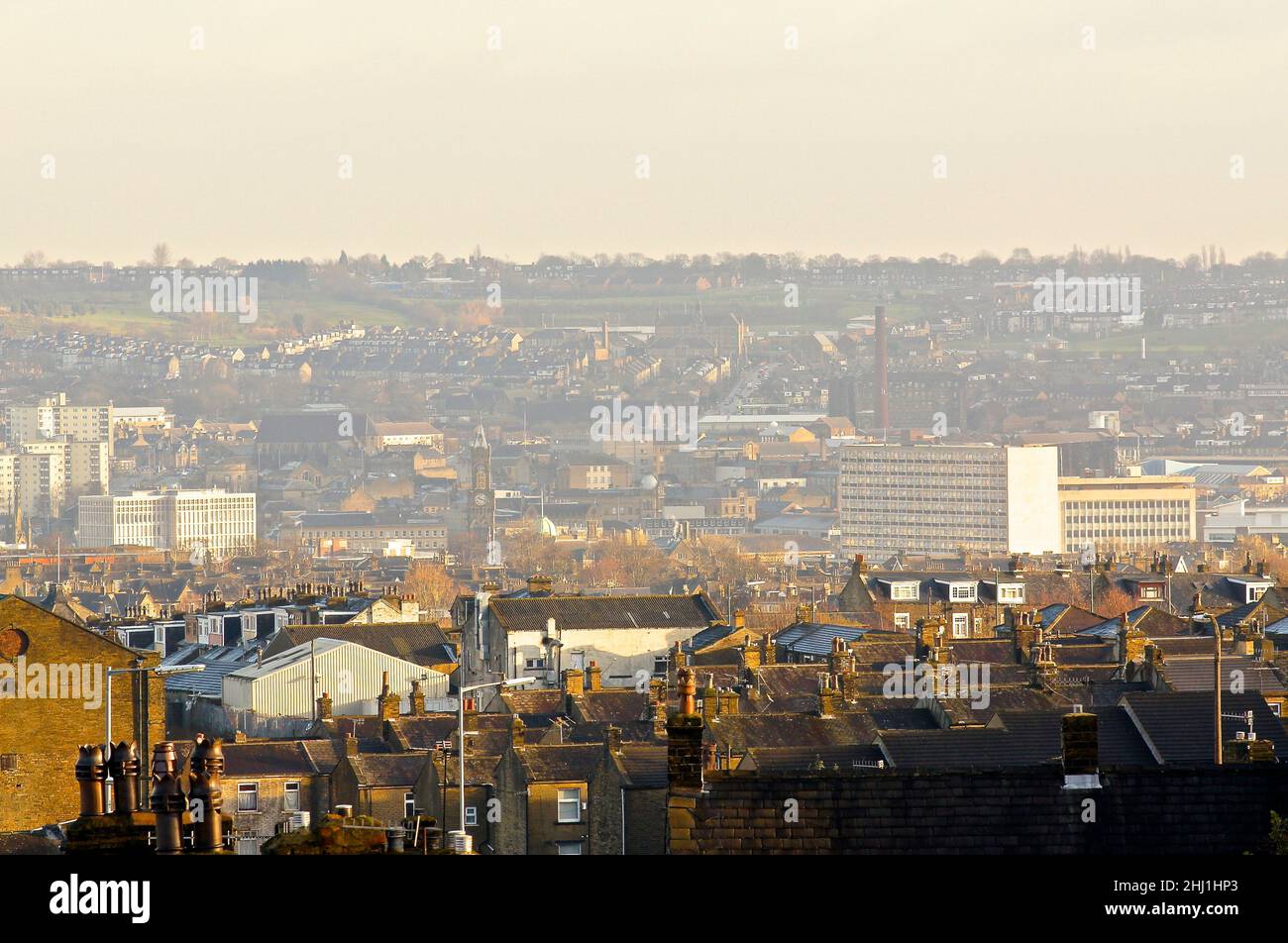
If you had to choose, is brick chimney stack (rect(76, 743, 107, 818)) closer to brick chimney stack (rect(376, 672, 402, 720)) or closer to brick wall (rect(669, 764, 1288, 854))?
brick wall (rect(669, 764, 1288, 854))

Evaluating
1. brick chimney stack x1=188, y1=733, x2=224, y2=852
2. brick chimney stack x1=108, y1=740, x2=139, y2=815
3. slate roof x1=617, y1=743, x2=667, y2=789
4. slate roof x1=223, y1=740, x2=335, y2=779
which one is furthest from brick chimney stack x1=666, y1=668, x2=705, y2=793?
slate roof x1=223, y1=740, x2=335, y2=779

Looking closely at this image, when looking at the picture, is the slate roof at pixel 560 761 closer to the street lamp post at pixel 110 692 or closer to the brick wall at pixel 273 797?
the brick wall at pixel 273 797

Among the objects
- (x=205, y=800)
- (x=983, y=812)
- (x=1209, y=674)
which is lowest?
(x=1209, y=674)

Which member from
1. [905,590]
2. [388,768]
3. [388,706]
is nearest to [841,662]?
[388,706]

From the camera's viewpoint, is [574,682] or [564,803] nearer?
[564,803]

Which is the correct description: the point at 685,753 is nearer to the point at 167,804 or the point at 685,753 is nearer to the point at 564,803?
the point at 167,804

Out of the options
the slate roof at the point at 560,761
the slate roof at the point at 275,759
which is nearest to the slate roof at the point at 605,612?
the slate roof at the point at 275,759

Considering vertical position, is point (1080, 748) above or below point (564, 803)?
above

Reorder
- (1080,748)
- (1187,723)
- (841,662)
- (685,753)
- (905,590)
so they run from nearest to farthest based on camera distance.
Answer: (685,753) → (1080,748) → (1187,723) → (841,662) → (905,590)

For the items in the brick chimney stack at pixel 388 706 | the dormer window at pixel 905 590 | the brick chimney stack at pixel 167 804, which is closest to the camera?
the brick chimney stack at pixel 167 804
